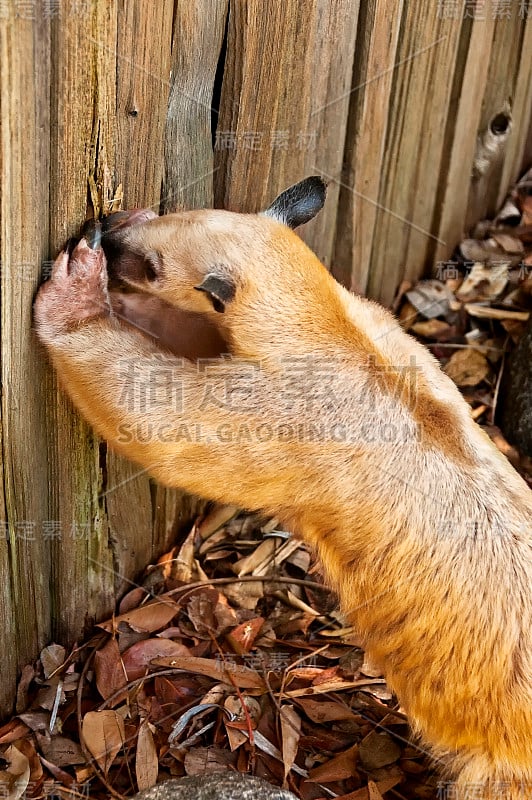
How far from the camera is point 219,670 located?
13.3 ft

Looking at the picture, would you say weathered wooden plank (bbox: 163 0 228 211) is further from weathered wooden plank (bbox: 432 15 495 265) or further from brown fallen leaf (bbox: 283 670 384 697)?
weathered wooden plank (bbox: 432 15 495 265)

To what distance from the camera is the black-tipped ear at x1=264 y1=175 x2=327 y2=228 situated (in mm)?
3750

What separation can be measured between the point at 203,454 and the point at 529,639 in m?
1.48

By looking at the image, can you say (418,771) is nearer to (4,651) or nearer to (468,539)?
(468,539)

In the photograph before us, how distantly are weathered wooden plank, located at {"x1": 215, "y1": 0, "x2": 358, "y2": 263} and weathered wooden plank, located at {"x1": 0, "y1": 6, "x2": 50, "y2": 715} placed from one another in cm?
127

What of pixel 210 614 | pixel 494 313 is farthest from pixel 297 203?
pixel 494 313

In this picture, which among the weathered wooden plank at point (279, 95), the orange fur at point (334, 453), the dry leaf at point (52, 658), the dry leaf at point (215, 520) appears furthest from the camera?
the dry leaf at point (215, 520)

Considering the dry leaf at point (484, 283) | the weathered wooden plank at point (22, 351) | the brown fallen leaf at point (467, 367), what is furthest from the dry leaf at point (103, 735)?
the dry leaf at point (484, 283)

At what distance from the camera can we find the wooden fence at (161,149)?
2971 mm

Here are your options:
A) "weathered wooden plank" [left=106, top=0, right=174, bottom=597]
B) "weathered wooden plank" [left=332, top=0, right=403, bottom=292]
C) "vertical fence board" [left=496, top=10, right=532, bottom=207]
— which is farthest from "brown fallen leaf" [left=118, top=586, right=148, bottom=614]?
"vertical fence board" [left=496, top=10, right=532, bottom=207]

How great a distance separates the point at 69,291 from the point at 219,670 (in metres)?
1.95

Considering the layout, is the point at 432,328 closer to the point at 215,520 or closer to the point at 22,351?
the point at 215,520

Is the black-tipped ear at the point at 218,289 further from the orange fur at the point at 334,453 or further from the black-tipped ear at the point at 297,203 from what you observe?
the black-tipped ear at the point at 297,203

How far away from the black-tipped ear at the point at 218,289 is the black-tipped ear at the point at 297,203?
0.57m
